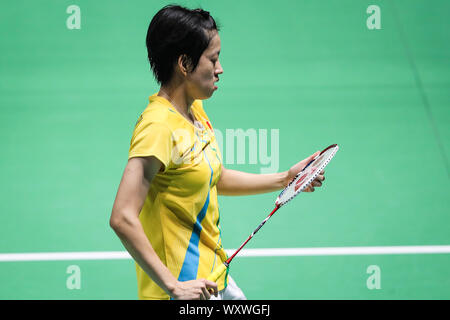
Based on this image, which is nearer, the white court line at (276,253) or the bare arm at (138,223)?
the bare arm at (138,223)

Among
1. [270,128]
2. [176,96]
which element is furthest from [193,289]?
[270,128]

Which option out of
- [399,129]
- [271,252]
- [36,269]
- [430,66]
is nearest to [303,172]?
[271,252]

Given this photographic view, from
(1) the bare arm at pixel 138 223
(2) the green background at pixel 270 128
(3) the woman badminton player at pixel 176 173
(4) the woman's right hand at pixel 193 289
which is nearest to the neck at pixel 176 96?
(3) the woman badminton player at pixel 176 173

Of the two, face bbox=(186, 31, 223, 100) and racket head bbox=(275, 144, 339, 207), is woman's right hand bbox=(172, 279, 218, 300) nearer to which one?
racket head bbox=(275, 144, 339, 207)

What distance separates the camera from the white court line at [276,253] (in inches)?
133

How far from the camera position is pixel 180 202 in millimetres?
1636

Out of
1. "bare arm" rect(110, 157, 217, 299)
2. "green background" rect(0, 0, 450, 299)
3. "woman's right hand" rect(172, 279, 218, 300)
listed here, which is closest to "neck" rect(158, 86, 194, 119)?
"bare arm" rect(110, 157, 217, 299)

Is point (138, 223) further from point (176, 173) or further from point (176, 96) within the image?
point (176, 96)

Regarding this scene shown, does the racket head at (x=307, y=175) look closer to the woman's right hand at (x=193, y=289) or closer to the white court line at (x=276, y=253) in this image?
the woman's right hand at (x=193, y=289)

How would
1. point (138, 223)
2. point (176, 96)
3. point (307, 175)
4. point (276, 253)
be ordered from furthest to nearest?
1. point (276, 253)
2. point (307, 175)
3. point (176, 96)
4. point (138, 223)

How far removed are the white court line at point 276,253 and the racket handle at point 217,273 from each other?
5.42 ft

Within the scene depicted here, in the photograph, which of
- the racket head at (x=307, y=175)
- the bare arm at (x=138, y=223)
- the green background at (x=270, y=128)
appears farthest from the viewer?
the green background at (x=270, y=128)

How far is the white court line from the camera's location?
339 centimetres

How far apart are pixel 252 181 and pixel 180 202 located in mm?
486
